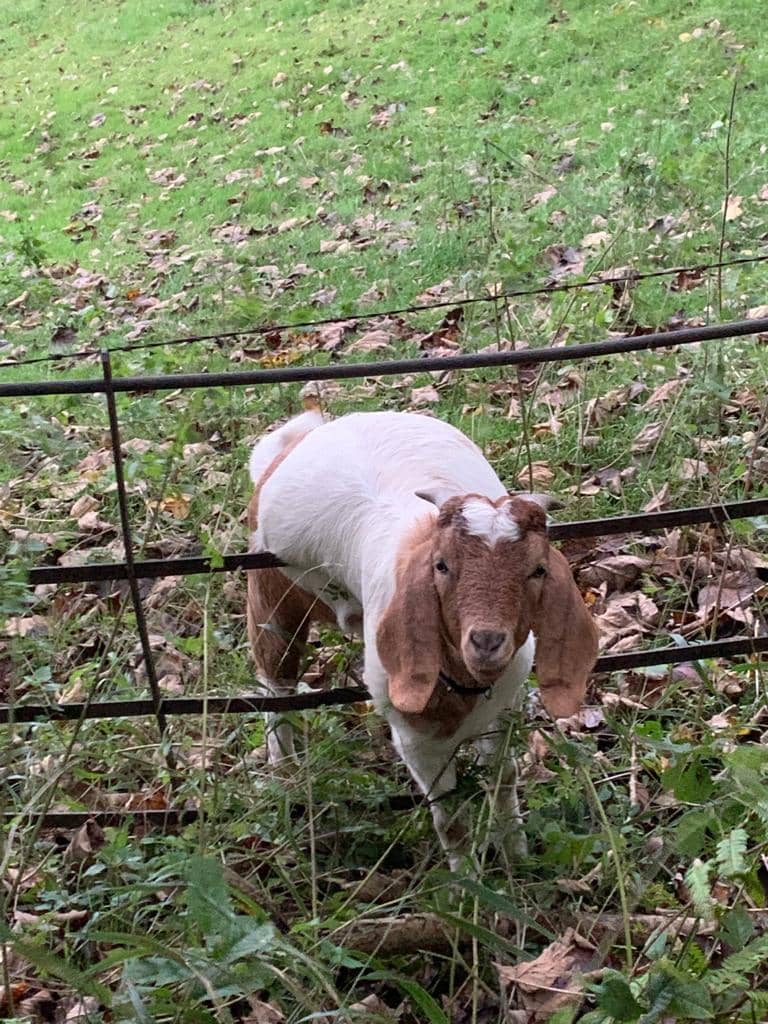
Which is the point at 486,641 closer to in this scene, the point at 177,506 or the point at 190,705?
the point at 190,705

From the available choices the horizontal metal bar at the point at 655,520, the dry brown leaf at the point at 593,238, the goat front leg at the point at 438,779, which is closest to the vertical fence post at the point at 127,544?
the goat front leg at the point at 438,779

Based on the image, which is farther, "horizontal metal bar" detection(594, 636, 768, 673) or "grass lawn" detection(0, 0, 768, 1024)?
"horizontal metal bar" detection(594, 636, 768, 673)

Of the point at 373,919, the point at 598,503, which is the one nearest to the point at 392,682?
the point at 373,919

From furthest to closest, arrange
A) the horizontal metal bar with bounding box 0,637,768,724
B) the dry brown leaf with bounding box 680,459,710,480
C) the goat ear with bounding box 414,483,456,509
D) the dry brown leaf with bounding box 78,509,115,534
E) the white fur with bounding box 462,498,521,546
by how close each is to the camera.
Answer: the dry brown leaf with bounding box 78,509,115,534, the dry brown leaf with bounding box 680,459,710,480, the horizontal metal bar with bounding box 0,637,768,724, the goat ear with bounding box 414,483,456,509, the white fur with bounding box 462,498,521,546

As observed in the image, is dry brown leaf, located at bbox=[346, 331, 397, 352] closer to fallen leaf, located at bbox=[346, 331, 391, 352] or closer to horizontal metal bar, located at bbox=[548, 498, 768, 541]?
fallen leaf, located at bbox=[346, 331, 391, 352]

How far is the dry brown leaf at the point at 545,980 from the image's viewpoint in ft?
7.82

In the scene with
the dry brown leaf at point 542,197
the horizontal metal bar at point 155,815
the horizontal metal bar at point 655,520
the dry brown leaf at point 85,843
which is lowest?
the dry brown leaf at point 85,843

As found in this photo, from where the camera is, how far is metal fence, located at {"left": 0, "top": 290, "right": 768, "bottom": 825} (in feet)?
9.64

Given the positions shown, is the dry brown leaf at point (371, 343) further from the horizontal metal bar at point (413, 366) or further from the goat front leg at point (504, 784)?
the goat front leg at point (504, 784)

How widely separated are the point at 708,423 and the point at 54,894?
3303 millimetres

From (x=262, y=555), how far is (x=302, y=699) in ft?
1.45

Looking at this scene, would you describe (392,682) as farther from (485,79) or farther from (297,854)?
(485,79)

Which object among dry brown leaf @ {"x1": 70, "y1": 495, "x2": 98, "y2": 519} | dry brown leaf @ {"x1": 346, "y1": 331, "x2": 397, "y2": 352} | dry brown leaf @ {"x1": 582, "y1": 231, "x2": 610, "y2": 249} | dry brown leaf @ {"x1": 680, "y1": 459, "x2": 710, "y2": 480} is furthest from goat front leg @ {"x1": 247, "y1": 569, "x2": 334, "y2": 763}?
dry brown leaf @ {"x1": 582, "y1": 231, "x2": 610, "y2": 249}

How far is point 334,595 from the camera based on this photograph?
3395mm
